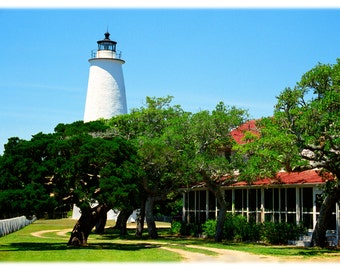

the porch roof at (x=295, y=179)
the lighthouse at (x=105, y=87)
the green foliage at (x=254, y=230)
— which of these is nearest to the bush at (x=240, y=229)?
the green foliage at (x=254, y=230)

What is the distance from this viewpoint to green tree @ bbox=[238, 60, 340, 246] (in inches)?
819

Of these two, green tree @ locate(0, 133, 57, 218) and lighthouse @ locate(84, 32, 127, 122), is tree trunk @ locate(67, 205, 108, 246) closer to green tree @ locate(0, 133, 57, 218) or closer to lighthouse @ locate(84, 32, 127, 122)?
green tree @ locate(0, 133, 57, 218)

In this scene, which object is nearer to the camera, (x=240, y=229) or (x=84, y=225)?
(x=84, y=225)

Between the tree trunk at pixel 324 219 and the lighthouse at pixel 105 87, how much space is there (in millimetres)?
28628

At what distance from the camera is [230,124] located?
28844mm

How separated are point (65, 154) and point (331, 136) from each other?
416 inches

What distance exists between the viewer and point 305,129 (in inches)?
848

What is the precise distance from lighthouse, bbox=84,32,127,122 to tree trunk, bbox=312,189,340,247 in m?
28.6

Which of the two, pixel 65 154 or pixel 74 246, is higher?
pixel 65 154

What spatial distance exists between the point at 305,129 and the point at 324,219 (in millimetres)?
4870

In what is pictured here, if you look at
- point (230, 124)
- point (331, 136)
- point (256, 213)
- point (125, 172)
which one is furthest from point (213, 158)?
point (331, 136)

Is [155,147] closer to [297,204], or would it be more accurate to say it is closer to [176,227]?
[297,204]

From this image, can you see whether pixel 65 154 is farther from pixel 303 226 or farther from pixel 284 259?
pixel 303 226

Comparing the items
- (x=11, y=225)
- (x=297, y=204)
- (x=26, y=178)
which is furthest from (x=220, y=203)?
(x=11, y=225)
